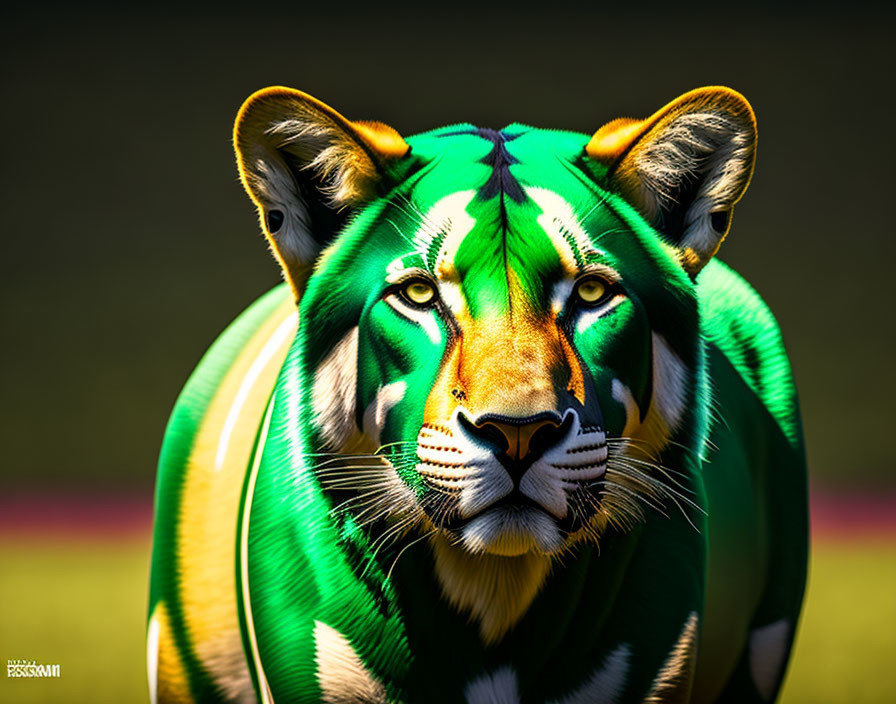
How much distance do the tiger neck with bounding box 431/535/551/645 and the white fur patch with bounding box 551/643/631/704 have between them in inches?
6.5

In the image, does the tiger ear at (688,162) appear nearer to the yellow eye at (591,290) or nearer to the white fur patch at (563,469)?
the yellow eye at (591,290)

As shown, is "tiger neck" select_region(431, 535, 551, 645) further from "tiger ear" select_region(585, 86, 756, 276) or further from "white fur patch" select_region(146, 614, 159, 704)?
"white fur patch" select_region(146, 614, 159, 704)

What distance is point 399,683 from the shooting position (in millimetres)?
2146

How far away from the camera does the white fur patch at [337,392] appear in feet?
6.95

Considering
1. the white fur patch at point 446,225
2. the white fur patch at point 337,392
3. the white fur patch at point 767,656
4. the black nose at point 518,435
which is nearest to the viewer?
the black nose at point 518,435

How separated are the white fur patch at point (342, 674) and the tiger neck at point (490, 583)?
183 mm

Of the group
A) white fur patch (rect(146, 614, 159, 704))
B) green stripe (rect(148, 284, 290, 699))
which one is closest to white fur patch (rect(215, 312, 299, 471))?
green stripe (rect(148, 284, 290, 699))

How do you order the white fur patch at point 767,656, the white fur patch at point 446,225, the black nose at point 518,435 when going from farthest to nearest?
the white fur patch at point 767,656
the white fur patch at point 446,225
the black nose at point 518,435

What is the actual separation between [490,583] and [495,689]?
0.18m

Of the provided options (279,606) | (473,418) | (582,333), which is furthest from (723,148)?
(279,606)

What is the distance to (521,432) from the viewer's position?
1.84m

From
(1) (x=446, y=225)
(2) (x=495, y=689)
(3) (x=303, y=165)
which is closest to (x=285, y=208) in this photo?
(3) (x=303, y=165)

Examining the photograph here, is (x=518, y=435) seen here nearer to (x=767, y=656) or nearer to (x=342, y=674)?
(x=342, y=674)

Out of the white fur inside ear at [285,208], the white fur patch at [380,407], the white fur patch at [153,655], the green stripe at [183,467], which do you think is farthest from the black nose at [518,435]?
the white fur patch at [153,655]
